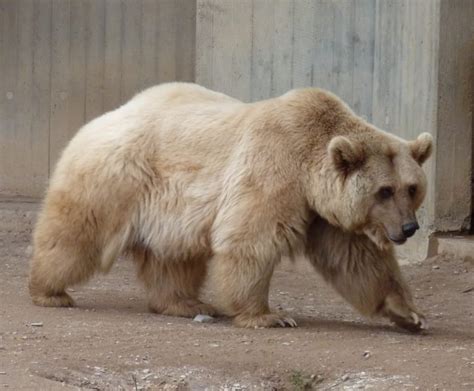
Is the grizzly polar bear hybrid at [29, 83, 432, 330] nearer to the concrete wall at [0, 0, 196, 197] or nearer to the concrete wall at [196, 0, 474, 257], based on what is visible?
the concrete wall at [196, 0, 474, 257]

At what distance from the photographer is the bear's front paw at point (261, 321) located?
24.3 feet

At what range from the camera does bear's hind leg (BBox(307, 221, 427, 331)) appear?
7.39m

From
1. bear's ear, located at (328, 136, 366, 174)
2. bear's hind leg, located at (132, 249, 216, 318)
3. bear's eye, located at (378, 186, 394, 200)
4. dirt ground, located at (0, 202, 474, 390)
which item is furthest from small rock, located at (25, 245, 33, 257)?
bear's eye, located at (378, 186, 394, 200)

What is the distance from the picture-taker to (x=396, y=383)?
20.0 ft

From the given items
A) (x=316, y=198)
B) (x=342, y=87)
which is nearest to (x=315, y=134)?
(x=316, y=198)

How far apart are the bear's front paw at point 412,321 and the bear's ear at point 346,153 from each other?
92cm

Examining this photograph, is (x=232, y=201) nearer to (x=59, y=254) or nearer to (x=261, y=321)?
(x=261, y=321)

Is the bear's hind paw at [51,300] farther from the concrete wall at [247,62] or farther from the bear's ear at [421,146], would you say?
the concrete wall at [247,62]

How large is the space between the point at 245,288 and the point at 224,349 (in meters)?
0.61

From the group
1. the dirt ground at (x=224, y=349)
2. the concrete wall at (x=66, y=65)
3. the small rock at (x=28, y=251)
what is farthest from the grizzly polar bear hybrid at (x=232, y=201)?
the concrete wall at (x=66, y=65)

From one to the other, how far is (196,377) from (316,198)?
148cm

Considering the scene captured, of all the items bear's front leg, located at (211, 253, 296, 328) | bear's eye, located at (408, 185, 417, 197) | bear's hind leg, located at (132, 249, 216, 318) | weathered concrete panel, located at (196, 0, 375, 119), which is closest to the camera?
bear's eye, located at (408, 185, 417, 197)

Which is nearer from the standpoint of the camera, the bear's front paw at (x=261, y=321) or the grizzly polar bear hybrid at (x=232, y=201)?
the grizzly polar bear hybrid at (x=232, y=201)

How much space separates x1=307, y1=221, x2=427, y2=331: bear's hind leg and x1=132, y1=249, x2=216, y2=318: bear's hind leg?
3.06 feet
